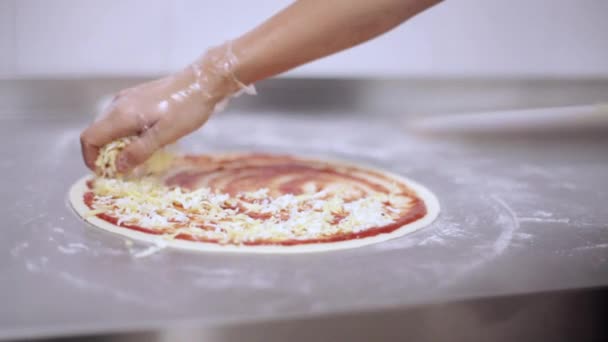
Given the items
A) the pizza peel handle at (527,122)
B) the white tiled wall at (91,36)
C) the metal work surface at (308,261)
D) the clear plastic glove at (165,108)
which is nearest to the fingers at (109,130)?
the clear plastic glove at (165,108)

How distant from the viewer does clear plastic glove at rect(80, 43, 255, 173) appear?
1.04 meters

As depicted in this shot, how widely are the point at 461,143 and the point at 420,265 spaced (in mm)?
904

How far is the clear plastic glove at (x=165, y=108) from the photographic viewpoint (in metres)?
1.04

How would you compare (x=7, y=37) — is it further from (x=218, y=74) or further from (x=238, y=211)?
(x=238, y=211)

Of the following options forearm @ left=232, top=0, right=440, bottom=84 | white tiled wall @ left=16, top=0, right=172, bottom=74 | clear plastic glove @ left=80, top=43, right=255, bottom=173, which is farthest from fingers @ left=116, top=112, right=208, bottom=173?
white tiled wall @ left=16, top=0, right=172, bottom=74

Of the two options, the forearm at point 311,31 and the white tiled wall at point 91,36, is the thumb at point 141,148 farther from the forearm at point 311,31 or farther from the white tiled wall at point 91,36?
the white tiled wall at point 91,36

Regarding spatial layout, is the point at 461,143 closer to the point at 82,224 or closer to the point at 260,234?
the point at 260,234

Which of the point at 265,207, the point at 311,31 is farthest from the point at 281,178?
the point at 311,31

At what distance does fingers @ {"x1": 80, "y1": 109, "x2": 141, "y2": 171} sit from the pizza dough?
72 mm

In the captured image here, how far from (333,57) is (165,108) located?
1.09 m

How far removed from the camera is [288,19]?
3.33 feet

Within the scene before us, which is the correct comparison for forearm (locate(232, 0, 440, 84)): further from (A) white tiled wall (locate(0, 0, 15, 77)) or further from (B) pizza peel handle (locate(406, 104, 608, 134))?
(A) white tiled wall (locate(0, 0, 15, 77))

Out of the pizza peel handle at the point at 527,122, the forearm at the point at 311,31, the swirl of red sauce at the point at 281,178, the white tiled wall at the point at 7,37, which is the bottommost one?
the swirl of red sauce at the point at 281,178

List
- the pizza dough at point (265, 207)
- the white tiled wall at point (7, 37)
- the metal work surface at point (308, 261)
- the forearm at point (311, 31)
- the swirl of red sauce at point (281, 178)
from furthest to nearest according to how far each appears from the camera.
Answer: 1. the white tiled wall at point (7, 37)
2. the swirl of red sauce at point (281, 178)
3. the forearm at point (311, 31)
4. the pizza dough at point (265, 207)
5. the metal work surface at point (308, 261)
